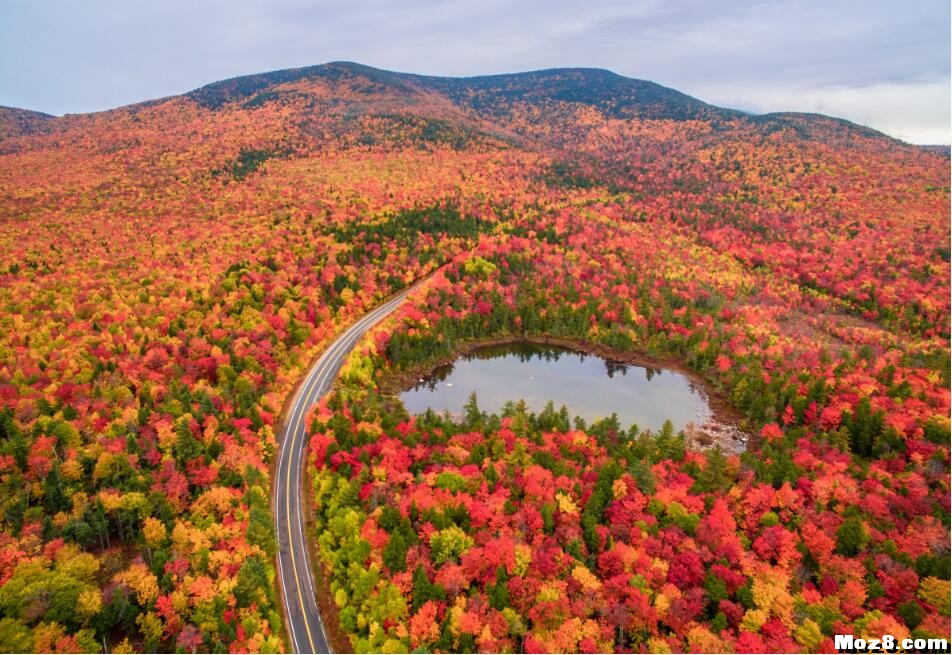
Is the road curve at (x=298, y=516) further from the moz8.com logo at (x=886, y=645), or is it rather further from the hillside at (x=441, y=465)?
the moz8.com logo at (x=886, y=645)

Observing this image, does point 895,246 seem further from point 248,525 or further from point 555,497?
point 248,525

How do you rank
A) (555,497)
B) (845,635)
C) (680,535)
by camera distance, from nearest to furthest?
(845,635), (680,535), (555,497)

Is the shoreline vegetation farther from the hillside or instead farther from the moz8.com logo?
the moz8.com logo

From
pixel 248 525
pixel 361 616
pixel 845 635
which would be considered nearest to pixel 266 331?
pixel 248 525

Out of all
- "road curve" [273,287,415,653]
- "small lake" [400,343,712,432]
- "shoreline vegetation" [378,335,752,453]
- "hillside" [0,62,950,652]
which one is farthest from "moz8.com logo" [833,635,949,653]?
"road curve" [273,287,415,653]

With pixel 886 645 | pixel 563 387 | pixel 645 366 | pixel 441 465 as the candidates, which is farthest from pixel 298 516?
pixel 645 366

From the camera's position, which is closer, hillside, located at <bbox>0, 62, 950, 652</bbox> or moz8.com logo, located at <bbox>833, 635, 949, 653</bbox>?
moz8.com logo, located at <bbox>833, 635, 949, 653</bbox>

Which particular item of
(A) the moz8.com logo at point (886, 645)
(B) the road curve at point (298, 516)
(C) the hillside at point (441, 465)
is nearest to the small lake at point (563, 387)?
(C) the hillside at point (441, 465)
